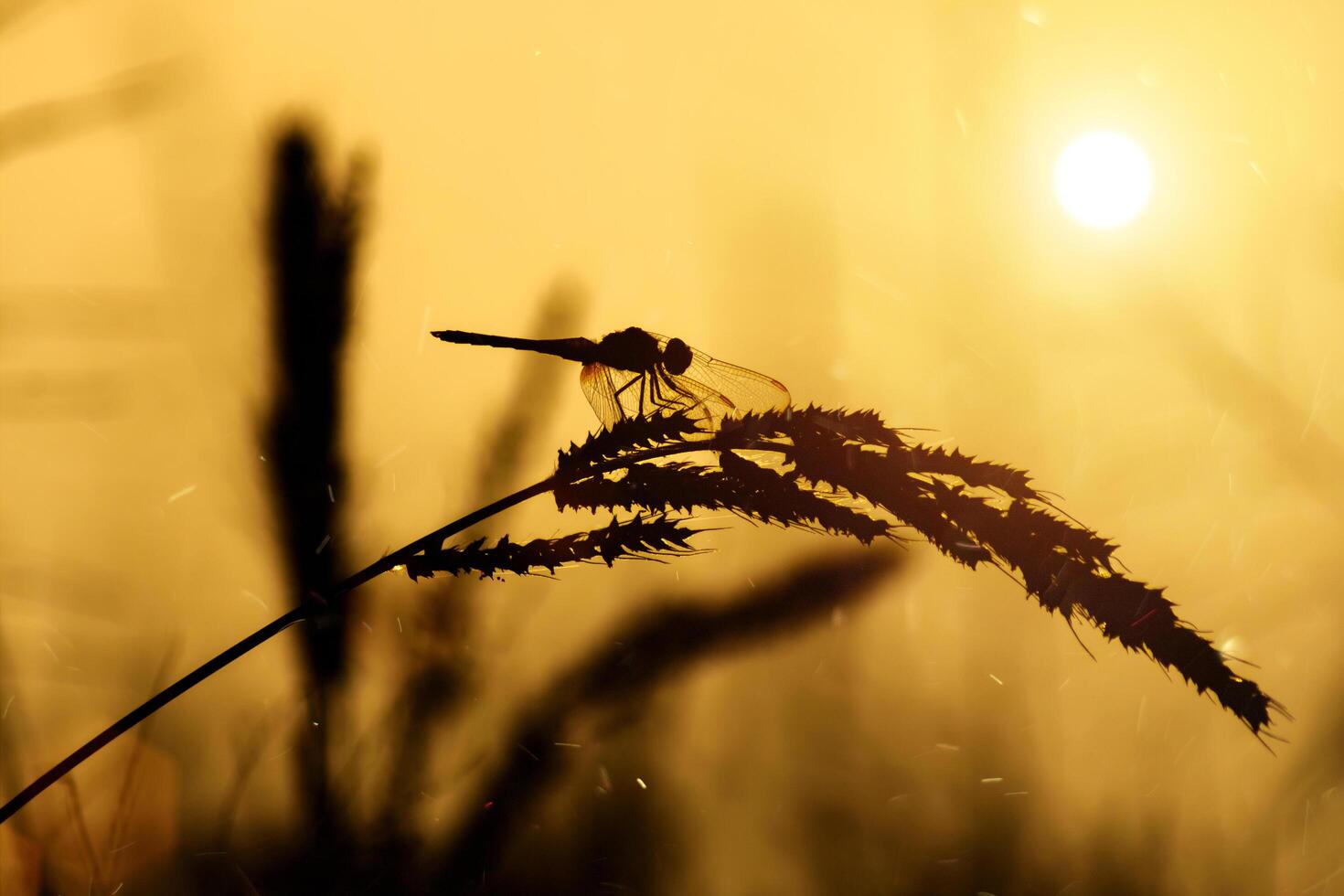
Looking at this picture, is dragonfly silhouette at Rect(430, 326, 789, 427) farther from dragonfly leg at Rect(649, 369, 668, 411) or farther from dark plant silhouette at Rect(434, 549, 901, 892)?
dark plant silhouette at Rect(434, 549, 901, 892)

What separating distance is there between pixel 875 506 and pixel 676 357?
1.07 ft

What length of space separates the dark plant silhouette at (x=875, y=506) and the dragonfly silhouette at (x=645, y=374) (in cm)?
17

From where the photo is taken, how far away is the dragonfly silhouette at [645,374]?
55 cm

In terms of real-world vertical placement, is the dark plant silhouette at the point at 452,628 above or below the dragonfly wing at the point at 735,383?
below

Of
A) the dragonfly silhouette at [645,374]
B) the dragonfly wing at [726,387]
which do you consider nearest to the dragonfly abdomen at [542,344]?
the dragonfly silhouette at [645,374]

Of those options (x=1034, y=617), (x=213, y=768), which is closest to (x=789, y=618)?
(x=1034, y=617)

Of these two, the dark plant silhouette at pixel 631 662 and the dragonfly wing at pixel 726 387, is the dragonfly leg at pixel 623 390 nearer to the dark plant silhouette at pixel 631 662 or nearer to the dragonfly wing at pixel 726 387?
the dragonfly wing at pixel 726 387

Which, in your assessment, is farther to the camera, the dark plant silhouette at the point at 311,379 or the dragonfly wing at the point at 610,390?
the dragonfly wing at the point at 610,390

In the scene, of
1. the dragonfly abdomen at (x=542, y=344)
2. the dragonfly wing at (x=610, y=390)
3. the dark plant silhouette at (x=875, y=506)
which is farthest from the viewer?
the dragonfly wing at (x=610, y=390)

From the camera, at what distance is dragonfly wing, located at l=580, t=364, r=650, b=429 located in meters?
0.64

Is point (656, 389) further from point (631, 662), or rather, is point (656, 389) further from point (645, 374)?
point (631, 662)

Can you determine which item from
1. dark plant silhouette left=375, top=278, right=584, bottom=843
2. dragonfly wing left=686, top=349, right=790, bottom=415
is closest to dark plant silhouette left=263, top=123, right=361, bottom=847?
dark plant silhouette left=375, top=278, right=584, bottom=843

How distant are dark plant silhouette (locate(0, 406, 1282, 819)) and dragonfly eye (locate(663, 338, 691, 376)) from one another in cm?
28

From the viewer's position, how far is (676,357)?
60 cm
